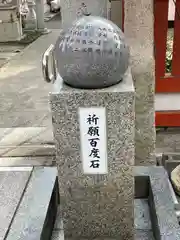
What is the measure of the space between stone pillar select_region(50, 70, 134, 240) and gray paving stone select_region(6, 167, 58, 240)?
7.2 inches

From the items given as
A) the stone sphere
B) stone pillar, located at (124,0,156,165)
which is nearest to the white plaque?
the stone sphere

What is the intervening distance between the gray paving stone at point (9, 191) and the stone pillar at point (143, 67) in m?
1.15

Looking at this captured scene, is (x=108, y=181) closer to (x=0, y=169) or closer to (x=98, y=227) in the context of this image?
(x=98, y=227)

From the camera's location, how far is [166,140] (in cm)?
470

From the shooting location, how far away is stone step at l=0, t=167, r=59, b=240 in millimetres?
2760

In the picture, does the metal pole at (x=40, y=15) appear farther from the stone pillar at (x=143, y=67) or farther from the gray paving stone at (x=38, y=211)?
the gray paving stone at (x=38, y=211)

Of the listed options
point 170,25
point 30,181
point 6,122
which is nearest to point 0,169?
point 30,181

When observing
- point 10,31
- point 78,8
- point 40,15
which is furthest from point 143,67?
point 40,15

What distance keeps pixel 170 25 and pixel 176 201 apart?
2831mm

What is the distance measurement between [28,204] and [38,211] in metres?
0.30

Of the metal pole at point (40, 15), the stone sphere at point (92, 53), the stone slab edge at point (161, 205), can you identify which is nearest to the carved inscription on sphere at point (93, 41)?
the stone sphere at point (92, 53)

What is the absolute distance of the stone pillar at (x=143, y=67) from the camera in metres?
3.51

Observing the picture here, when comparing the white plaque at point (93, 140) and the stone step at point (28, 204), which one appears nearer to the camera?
the white plaque at point (93, 140)

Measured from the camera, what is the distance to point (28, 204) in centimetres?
317
